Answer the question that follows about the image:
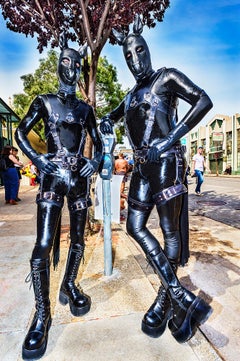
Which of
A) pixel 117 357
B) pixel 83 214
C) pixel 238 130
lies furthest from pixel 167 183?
pixel 238 130

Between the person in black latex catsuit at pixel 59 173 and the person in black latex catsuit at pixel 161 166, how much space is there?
400 millimetres

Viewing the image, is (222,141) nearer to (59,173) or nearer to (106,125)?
(106,125)

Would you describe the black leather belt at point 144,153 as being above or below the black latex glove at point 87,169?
above

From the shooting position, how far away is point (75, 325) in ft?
6.56

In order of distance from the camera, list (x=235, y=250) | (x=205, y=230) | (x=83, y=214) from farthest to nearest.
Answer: (x=205, y=230)
(x=235, y=250)
(x=83, y=214)

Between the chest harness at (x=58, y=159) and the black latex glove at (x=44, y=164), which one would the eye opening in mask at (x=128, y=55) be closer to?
the chest harness at (x=58, y=159)

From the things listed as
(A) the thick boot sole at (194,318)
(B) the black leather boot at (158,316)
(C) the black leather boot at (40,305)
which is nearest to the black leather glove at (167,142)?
(B) the black leather boot at (158,316)

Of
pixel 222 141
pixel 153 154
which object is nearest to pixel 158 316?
pixel 153 154

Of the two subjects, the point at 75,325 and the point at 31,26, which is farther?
the point at 31,26

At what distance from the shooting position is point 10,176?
8.17 metres

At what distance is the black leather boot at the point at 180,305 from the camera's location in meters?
1.68

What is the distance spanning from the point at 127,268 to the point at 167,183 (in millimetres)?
1616

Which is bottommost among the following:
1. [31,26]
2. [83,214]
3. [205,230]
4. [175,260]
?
[205,230]

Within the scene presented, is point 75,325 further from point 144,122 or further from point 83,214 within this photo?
point 144,122
